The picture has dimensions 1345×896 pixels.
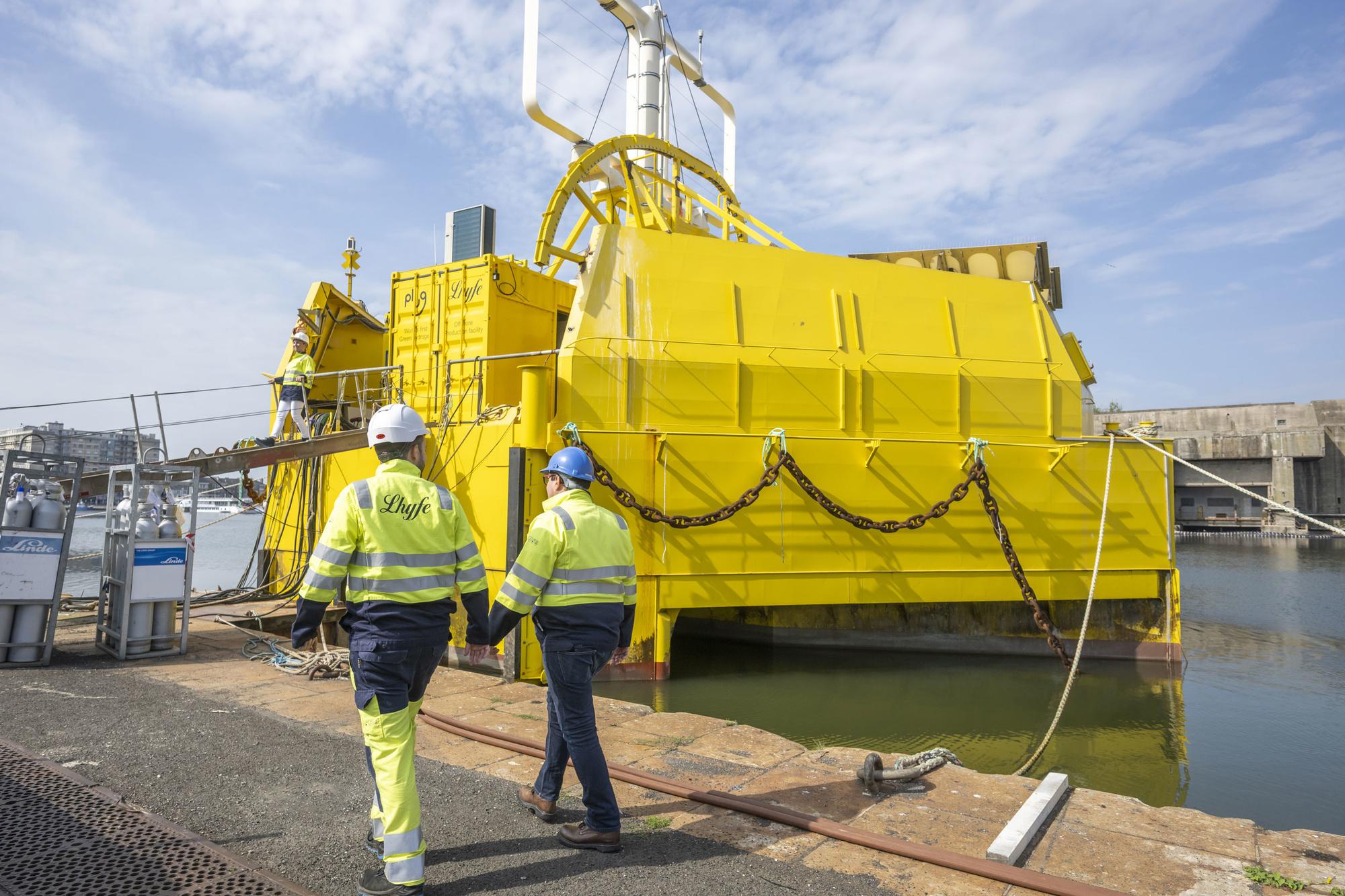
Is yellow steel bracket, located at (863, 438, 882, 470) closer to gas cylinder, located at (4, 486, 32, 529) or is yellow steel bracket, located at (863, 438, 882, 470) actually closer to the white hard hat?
the white hard hat

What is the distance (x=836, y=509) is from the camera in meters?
7.59

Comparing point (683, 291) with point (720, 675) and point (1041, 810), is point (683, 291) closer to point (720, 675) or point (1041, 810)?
point (720, 675)

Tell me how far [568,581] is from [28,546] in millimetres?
5216

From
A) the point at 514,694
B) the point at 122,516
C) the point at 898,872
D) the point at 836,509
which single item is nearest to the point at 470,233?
the point at 122,516

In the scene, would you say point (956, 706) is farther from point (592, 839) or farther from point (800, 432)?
point (592, 839)

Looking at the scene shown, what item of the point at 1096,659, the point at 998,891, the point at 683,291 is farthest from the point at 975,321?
the point at 998,891

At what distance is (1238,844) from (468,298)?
8.17m

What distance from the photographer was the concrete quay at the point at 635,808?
2725 mm

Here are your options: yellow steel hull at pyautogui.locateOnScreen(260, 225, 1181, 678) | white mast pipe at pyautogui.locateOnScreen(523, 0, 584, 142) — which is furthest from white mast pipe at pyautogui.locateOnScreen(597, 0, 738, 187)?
yellow steel hull at pyautogui.locateOnScreen(260, 225, 1181, 678)

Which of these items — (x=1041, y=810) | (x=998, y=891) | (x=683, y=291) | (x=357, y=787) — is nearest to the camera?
(x=998, y=891)

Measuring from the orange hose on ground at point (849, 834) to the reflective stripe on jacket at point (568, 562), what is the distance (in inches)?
38.0

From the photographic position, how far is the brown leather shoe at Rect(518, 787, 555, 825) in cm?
312

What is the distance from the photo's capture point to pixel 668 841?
9.75 ft

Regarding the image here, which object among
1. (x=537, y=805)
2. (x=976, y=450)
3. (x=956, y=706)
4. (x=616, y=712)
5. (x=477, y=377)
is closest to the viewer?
(x=537, y=805)
